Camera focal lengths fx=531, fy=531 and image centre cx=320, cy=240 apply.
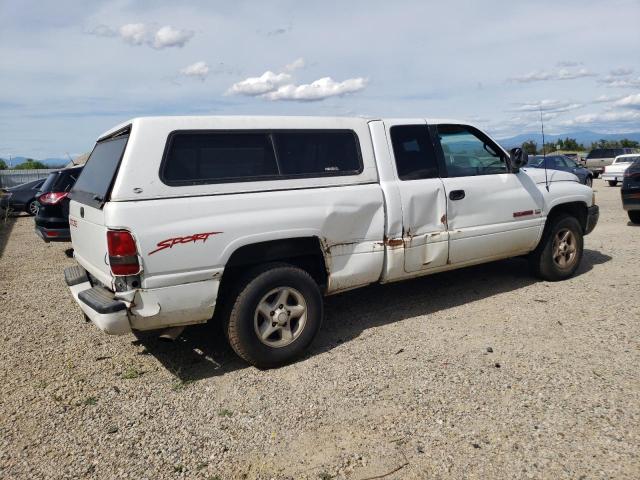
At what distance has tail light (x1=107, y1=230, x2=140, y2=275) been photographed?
3551mm

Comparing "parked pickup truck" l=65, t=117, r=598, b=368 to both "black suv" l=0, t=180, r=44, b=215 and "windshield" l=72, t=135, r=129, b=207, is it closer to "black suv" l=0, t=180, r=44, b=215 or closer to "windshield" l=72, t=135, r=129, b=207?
"windshield" l=72, t=135, r=129, b=207

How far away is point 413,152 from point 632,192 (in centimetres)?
789

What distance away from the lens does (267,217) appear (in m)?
4.04

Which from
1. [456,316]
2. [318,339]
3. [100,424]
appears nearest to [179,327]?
[100,424]

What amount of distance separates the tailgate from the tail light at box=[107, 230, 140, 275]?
106 mm

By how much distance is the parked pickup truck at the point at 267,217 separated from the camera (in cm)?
369

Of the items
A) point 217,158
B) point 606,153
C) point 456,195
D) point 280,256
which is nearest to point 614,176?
point 606,153

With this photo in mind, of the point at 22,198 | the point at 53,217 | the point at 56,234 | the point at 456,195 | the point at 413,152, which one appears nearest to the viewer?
the point at 413,152

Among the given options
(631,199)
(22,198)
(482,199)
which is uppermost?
(22,198)

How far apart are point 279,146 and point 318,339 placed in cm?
178

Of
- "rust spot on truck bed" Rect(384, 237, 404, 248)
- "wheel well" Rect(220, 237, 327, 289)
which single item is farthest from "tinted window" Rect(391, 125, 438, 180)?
"wheel well" Rect(220, 237, 327, 289)

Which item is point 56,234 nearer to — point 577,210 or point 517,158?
point 517,158

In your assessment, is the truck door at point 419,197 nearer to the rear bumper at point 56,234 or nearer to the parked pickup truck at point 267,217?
the parked pickup truck at point 267,217

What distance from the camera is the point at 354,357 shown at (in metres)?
4.38
